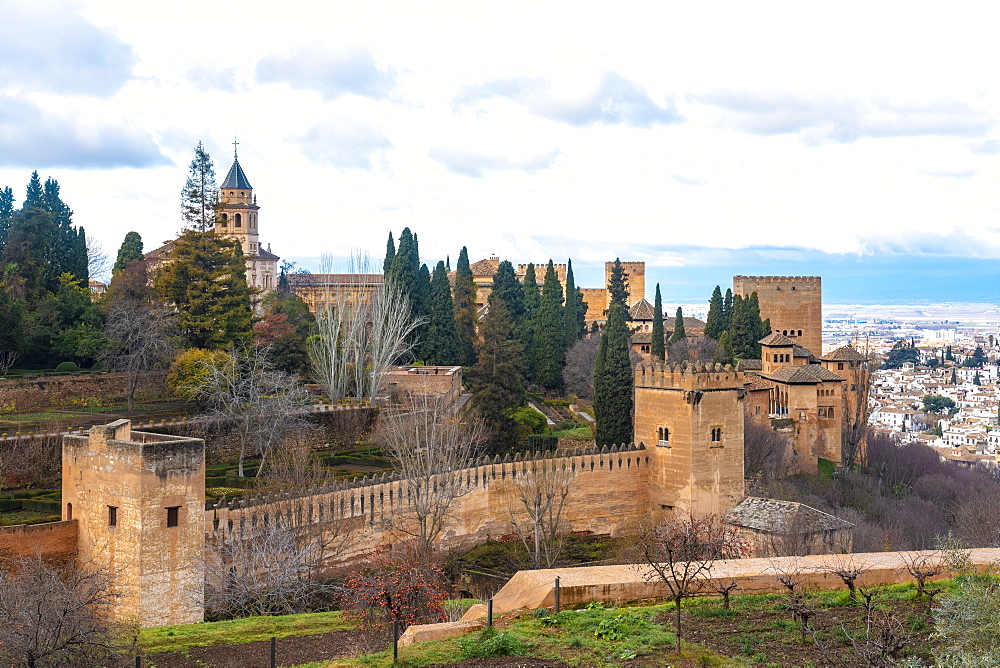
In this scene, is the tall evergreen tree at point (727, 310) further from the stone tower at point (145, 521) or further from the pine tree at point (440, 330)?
the stone tower at point (145, 521)

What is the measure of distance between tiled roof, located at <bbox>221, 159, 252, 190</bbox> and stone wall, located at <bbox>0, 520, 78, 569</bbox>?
152 feet

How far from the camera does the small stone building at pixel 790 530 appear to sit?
24.2 metres

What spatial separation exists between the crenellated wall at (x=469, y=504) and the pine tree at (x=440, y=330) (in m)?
13.5

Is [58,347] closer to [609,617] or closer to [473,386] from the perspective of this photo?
[473,386]

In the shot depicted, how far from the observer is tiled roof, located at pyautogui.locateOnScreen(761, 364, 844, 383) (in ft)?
124

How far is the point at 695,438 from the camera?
2909cm

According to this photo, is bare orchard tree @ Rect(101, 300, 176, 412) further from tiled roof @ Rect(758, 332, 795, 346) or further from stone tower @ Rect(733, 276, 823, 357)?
stone tower @ Rect(733, 276, 823, 357)

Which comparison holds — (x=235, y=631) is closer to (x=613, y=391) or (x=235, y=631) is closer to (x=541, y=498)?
(x=541, y=498)

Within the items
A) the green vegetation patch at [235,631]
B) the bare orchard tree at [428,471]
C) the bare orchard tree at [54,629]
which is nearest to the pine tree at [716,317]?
the bare orchard tree at [428,471]

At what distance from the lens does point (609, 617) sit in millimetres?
10570

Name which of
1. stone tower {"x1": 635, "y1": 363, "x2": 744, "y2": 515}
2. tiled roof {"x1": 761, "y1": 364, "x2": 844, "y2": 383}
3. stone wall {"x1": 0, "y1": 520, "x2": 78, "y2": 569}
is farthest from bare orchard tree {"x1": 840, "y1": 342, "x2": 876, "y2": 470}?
stone wall {"x1": 0, "y1": 520, "x2": 78, "y2": 569}

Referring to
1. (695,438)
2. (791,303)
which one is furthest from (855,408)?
(695,438)

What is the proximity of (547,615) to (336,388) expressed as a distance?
2689 cm

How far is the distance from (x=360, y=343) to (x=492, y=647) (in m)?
29.0
